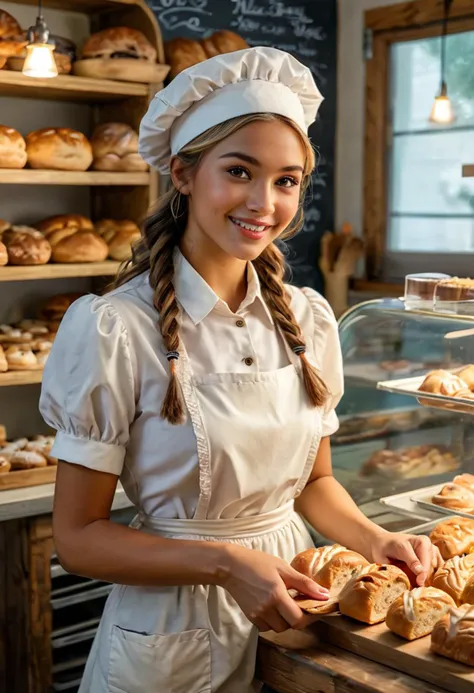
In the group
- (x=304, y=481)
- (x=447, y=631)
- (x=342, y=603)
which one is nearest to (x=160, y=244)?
(x=304, y=481)

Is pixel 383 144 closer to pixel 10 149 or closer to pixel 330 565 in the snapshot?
pixel 10 149

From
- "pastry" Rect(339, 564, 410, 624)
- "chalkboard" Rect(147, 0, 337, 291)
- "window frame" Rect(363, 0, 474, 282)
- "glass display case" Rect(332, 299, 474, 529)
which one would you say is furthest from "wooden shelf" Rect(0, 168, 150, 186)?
"pastry" Rect(339, 564, 410, 624)

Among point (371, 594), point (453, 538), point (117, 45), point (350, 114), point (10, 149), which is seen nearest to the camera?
point (371, 594)

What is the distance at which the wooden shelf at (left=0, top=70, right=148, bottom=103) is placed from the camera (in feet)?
9.79

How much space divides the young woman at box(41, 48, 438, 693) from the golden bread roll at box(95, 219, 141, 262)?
169 cm

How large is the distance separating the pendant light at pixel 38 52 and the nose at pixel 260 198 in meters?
1.56

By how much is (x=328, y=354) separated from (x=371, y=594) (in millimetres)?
532

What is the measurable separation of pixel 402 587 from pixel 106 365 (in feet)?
1.91

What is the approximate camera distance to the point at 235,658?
4.98 feet

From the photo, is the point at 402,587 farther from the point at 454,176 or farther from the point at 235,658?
the point at 454,176

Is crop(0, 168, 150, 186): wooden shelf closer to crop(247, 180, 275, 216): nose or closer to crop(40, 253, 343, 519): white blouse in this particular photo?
crop(40, 253, 343, 519): white blouse

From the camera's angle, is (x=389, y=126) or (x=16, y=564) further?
(x=389, y=126)

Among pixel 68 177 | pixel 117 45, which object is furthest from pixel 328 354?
pixel 117 45

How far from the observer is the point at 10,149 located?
118 inches
